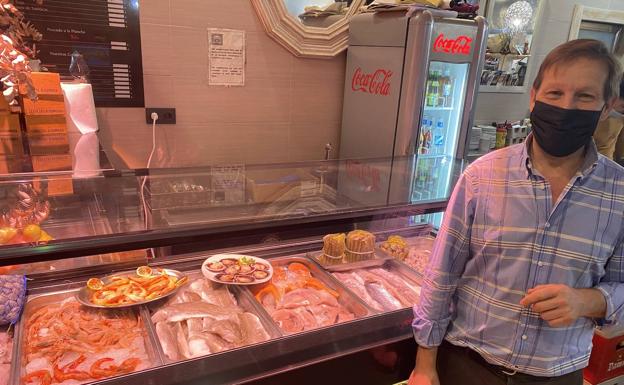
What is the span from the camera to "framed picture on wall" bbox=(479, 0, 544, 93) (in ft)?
17.6

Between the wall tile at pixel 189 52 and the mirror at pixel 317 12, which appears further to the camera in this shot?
the mirror at pixel 317 12

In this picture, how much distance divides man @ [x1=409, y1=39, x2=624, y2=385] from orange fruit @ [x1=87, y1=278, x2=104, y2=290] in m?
1.21

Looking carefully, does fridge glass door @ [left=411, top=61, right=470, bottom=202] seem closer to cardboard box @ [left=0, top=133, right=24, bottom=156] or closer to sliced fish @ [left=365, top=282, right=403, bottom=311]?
sliced fish @ [left=365, top=282, right=403, bottom=311]

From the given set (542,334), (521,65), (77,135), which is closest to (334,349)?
(542,334)

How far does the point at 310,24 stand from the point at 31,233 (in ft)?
11.9

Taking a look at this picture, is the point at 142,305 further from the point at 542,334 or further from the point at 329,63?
the point at 329,63

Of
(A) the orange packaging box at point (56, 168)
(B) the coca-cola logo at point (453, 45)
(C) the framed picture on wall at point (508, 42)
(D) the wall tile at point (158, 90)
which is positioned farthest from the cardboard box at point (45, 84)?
(C) the framed picture on wall at point (508, 42)

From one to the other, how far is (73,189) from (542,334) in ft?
6.12

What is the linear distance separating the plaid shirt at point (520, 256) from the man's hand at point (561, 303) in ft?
0.16

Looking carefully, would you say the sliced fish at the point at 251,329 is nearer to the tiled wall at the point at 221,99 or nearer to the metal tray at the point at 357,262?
the metal tray at the point at 357,262

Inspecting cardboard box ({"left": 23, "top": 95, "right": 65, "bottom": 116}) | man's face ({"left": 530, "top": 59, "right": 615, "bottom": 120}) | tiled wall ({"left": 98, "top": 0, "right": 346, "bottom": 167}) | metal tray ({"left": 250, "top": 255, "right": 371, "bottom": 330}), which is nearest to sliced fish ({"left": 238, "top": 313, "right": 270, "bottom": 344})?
metal tray ({"left": 250, "top": 255, "right": 371, "bottom": 330})

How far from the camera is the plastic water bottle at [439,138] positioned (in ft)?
14.6

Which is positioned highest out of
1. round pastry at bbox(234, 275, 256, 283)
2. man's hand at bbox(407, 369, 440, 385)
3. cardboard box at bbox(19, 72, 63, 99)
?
cardboard box at bbox(19, 72, 63, 99)

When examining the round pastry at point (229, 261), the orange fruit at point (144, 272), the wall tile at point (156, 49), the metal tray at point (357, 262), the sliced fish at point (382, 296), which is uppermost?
the wall tile at point (156, 49)
